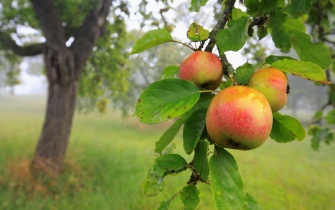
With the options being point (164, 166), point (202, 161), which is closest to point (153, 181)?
point (164, 166)

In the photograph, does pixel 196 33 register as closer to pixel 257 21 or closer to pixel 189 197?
pixel 257 21

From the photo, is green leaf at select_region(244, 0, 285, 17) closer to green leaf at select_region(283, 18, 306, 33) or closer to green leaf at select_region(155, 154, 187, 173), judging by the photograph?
green leaf at select_region(283, 18, 306, 33)

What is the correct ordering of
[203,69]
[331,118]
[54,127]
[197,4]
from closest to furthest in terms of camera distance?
[203,69]
[197,4]
[331,118]
[54,127]

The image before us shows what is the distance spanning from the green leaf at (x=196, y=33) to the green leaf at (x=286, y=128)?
34 cm

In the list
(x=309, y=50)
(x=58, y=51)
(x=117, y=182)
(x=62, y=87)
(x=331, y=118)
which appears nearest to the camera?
(x=309, y=50)

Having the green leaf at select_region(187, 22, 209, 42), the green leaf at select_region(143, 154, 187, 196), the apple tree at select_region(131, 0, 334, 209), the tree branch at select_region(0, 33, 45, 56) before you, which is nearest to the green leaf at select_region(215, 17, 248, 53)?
the apple tree at select_region(131, 0, 334, 209)

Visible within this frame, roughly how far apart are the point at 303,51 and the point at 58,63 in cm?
461

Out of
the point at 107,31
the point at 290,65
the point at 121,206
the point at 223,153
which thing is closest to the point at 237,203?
the point at 223,153

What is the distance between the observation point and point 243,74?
76cm

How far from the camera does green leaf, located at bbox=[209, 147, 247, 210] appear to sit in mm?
691

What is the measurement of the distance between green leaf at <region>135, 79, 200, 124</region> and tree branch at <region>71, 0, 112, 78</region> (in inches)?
195

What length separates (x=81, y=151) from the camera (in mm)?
→ 7312

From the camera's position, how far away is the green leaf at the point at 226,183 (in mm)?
691

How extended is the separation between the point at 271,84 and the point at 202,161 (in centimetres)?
31
